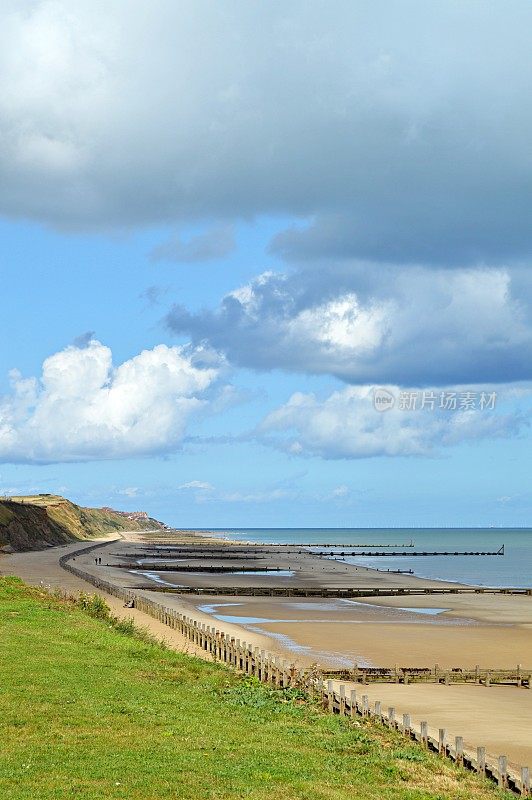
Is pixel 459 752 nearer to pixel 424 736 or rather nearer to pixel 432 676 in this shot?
pixel 424 736

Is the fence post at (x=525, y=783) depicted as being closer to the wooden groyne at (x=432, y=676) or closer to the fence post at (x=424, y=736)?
the fence post at (x=424, y=736)

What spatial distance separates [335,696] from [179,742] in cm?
737

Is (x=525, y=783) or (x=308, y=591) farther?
(x=308, y=591)

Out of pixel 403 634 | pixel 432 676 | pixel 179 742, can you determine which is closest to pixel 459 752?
pixel 179 742

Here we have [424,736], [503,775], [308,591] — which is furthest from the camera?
[308,591]

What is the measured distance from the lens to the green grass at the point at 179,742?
17.5 metres

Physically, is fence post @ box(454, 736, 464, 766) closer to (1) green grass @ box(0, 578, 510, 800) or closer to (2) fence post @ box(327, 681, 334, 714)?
(1) green grass @ box(0, 578, 510, 800)

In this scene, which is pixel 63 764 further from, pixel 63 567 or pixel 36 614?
pixel 63 567

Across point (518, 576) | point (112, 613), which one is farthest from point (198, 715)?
point (518, 576)

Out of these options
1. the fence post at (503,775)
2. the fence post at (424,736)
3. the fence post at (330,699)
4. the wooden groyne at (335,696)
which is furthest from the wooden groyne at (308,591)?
the fence post at (503,775)

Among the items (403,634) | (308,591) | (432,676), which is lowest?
(308,591)

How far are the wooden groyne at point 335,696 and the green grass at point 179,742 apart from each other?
1.67 ft

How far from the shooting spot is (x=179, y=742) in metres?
20.7

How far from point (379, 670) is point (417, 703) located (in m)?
4.43
